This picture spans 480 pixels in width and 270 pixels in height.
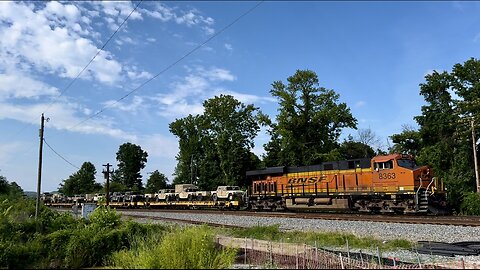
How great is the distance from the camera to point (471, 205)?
2539 cm

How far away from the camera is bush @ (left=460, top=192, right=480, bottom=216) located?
24953 mm

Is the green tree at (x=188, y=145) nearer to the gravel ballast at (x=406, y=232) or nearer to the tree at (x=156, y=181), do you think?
the tree at (x=156, y=181)

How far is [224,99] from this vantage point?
209 ft

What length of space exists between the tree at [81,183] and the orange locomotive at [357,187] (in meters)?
75.8

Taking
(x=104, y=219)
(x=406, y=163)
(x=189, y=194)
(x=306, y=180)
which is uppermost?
(x=406, y=163)

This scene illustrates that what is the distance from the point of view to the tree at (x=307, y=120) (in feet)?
164

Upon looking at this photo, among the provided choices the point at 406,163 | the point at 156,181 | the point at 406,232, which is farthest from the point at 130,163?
the point at 406,232

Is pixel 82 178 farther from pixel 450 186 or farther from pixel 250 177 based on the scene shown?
pixel 450 186

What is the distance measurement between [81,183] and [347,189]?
92.9 metres

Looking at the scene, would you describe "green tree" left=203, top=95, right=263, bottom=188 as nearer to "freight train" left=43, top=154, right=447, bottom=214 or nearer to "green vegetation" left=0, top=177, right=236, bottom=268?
"freight train" left=43, top=154, right=447, bottom=214

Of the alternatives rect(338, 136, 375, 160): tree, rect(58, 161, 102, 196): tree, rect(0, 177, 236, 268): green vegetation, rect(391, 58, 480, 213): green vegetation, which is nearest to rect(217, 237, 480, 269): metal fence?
rect(0, 177, 236, 268): green vegetation

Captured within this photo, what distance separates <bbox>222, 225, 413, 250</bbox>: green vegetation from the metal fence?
1388 mm

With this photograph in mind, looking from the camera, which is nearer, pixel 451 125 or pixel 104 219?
pixel 104 219

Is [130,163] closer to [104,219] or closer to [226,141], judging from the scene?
[226,141]
